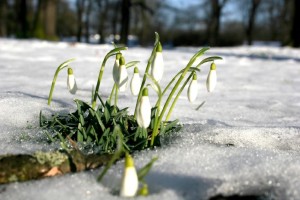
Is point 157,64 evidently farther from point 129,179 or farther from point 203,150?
point 129,179

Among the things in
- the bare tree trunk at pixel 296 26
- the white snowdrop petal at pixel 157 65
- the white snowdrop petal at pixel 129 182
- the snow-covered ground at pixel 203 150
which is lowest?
the snow-covered ground at pixel 203 150

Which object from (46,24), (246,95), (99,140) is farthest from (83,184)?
(46,24)

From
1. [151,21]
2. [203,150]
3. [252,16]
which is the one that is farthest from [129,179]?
[151,21]

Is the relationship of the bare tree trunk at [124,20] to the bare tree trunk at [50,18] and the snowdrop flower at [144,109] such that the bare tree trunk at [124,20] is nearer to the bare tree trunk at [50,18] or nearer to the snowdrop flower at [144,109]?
the bare tree trunk at [50,18]

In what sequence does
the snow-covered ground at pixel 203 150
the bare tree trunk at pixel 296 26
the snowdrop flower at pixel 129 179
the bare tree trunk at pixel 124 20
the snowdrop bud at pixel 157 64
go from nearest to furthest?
the snowdrop flower at pixel 129 179
the snow-covered ground at pixel 203 150
the snowdrop bud at pixel 157 64
the bare tree trunk at pixel 296 26
the bare tree trunk at pixel 124 20

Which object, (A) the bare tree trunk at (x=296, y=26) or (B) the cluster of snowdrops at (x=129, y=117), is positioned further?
(A) the bare tree trunk at (x=296, y=26)

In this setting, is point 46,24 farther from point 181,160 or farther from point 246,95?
point 181,160

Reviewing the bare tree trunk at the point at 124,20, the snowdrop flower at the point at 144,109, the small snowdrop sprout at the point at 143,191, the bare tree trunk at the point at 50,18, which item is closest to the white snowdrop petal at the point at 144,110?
the snowdrop flower at the point at 144,109
